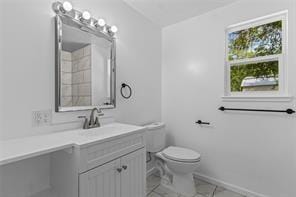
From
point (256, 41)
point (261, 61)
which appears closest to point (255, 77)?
point (261, 61)

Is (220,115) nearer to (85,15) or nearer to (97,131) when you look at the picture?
(97,131)

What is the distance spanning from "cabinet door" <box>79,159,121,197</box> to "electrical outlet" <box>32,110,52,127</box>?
22.0 inches

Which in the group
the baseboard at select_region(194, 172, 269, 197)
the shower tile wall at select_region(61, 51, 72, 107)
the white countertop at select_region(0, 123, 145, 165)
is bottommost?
the baseboard at select_region(194, 172, 269, 197)

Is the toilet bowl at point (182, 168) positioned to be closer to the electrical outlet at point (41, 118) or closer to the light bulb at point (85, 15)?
the electrical outlet at point (41, 118)

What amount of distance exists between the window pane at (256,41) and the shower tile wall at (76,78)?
1.77 metres

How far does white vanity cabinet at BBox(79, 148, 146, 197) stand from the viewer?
3.47ft

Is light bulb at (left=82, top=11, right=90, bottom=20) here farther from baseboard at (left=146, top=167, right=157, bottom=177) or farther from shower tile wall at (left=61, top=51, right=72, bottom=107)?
baseboard at (left=146, top=167, right=157, bottom=177)

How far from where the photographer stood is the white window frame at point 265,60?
1.66m

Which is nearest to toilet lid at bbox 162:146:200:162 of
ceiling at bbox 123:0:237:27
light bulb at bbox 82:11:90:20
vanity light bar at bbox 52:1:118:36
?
vanity light bar at bbox 52:1:118:36

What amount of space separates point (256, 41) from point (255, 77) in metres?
0.43

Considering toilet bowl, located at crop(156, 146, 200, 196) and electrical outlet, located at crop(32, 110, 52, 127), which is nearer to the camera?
electrical outlet, located at crop(32, 110, 52, 127)

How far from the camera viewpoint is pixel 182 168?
1.82m

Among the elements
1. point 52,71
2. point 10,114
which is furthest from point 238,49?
point 10,114

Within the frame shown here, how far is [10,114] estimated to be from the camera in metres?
1.10
